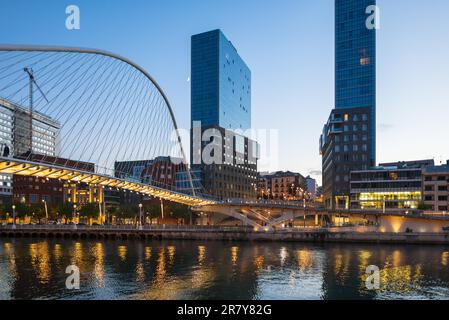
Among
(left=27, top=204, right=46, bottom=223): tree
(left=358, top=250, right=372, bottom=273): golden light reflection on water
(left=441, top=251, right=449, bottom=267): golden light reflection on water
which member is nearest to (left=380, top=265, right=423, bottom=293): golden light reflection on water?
(left=358, top=250, right=372, bottom=273): golden light reflection on water

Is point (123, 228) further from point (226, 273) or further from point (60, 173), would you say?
point (226, 273)

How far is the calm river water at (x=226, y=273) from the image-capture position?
35.8 meters

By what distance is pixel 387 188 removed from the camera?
11681cm

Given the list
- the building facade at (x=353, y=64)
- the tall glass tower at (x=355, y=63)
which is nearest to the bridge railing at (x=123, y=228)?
the building facade at (x=353, y=64)

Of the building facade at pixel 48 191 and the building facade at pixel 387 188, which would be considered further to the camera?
the building facade at pixel 48 191

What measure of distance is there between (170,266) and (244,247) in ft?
81.2

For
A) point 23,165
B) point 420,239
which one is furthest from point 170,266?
point 420,239

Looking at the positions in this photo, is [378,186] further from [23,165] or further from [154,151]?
[23,165]

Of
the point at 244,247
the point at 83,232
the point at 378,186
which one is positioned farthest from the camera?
the point at 378,186

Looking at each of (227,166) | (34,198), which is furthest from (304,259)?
(34,198)

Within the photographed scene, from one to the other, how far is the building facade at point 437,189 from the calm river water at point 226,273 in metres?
45.4

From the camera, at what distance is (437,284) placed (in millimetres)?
39594

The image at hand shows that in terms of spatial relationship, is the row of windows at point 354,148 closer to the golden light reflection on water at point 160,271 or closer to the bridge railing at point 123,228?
the bridge railing at point 123,228

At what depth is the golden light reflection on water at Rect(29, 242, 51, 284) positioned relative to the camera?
41844mm
